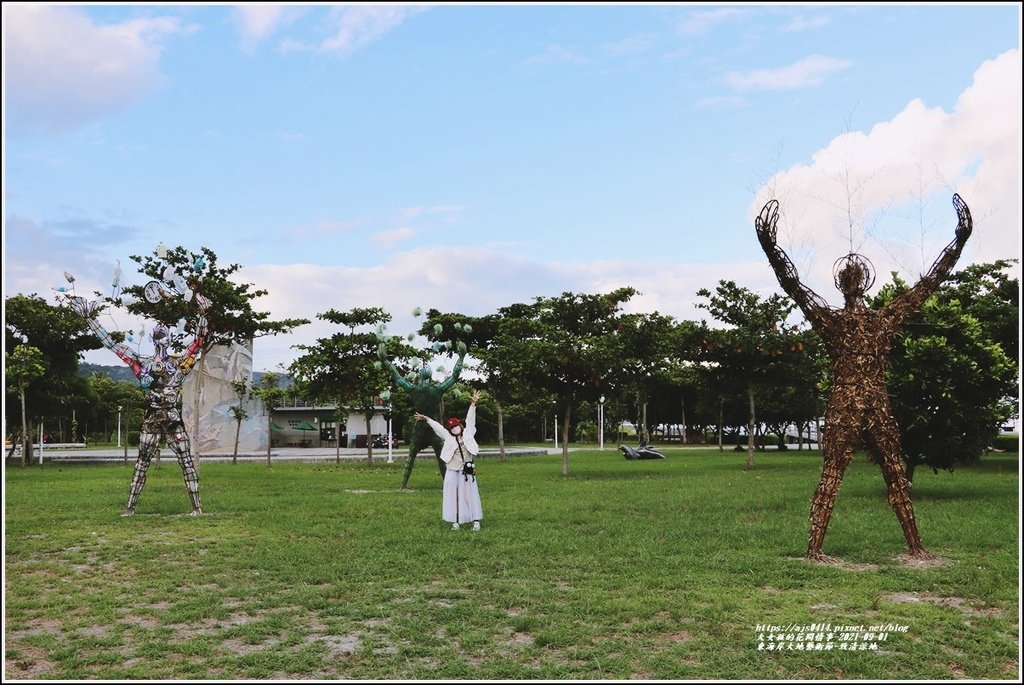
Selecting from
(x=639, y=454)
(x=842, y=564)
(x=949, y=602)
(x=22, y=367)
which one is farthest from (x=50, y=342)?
(x=949, y=602)

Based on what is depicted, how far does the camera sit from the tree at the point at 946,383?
49.2ft

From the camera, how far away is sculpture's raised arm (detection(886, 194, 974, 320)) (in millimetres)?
9070

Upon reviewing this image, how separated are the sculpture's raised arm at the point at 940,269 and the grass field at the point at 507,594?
2.79 meters

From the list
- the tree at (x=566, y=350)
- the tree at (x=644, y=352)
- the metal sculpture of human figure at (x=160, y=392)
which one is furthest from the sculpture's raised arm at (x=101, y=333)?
the tree at (x=644, y=352)

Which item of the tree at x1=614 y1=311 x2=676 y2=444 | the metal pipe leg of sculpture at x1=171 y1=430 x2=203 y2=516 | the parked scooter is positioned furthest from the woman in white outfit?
the parked scooter

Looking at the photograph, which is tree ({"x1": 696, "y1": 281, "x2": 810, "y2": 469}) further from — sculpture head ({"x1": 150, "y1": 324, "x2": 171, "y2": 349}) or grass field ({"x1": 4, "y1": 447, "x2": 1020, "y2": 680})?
sculpture head ({"x1": 150, "y1": 324, "x2": 171, "y2": 349})

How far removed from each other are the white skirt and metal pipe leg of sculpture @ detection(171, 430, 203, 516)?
4.56m

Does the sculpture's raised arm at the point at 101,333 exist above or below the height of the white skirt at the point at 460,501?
above

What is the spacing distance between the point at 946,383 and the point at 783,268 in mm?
7670

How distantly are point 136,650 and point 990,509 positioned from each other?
1320 centimetres

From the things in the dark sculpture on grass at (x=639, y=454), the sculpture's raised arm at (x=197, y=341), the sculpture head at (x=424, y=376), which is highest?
the sculpture's raised arm at (x=197, y=341)

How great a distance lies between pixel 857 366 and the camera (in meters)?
9.12

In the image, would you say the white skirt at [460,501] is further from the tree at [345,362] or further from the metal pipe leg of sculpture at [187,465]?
the tree at [345,362]

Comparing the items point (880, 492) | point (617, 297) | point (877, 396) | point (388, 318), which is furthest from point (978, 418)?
point (388, 318)
